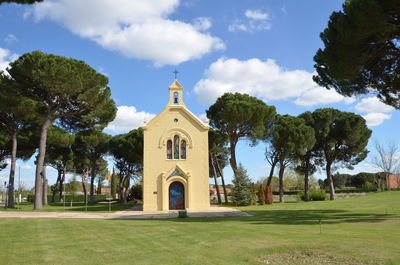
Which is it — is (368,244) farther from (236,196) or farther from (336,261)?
(236,196)

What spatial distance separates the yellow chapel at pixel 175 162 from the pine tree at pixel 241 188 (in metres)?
5.94

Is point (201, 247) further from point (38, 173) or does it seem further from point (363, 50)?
point (38, 173)

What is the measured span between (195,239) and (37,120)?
2708 centimetres

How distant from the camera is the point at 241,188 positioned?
34500 millimetres

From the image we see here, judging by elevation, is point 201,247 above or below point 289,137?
below

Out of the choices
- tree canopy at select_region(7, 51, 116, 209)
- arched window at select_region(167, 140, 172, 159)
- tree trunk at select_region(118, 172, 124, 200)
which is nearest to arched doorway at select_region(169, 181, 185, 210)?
arched window at select_region(167, 140, 172, 159)

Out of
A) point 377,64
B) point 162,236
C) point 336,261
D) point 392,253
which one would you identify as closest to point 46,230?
point 162,236

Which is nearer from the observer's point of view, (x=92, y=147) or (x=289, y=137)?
(x=289, y=137)

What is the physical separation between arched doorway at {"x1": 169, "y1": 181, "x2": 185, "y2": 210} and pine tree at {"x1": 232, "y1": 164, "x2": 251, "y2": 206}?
23.2 feet

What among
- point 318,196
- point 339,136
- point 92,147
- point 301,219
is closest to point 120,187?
point 92,147

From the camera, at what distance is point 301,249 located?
933 centimetres

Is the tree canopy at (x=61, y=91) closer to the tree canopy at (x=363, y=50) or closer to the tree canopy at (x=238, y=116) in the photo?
the tree canopy at (x=238, y=116)

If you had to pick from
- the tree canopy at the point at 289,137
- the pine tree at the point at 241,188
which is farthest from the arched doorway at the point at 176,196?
the tree canopy at the point at 289,137

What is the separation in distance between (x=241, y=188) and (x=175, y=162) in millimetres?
8609
